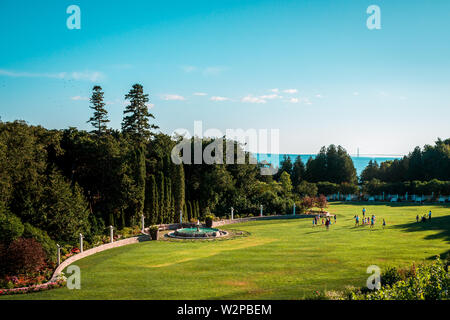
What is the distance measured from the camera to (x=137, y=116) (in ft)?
154

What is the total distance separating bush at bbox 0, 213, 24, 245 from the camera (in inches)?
661

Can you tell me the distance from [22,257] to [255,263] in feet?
36.1

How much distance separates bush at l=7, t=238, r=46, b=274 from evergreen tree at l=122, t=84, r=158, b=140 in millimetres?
30683

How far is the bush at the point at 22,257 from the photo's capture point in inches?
Answer: 637

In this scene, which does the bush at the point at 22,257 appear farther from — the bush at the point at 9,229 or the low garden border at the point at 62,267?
the low garden border at the point at 62,267

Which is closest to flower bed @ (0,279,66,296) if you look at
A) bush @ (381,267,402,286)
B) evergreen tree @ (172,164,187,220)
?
bush @ (381,267,402,286)

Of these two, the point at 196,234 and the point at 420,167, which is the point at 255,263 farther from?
the point at 420,167

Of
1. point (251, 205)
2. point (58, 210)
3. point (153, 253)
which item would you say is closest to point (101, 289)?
point (153, 253)

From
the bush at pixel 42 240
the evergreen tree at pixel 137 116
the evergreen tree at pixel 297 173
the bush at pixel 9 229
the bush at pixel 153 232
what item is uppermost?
the evergreen tree at pixel 137 116

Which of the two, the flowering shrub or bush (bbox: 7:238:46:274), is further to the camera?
bush (bbox: 7:238:46:274)

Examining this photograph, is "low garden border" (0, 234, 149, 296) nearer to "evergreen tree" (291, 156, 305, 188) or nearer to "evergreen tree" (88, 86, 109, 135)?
"evergreen tree" (88, 86, 109, 135)

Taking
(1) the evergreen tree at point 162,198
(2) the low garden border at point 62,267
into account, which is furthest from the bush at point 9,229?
(1) the evergreen tree at point 162,198

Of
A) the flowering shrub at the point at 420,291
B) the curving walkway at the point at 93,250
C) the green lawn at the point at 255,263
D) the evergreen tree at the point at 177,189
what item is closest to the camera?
the flowering shrub at the point at 420,291

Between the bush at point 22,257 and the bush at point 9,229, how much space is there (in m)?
0.50
